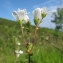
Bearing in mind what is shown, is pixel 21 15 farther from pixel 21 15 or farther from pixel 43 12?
pixel 43 12

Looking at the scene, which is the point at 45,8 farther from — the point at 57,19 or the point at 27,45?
the point at 57,19

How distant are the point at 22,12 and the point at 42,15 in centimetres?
11

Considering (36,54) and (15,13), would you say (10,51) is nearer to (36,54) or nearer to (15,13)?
(36,54)

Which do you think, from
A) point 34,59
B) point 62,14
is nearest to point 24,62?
point 34,59

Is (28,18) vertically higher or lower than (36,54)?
higher

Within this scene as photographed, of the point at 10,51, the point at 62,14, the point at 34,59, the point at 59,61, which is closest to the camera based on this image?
the point at 59,61

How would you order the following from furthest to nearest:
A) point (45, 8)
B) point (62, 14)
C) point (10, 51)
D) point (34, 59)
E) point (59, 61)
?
point (62, 14), point (10, 51), point (34, 59), point (59, 61), point (45, 8)

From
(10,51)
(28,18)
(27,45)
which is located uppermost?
(28,18)

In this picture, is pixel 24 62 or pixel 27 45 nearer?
pixel 27 45

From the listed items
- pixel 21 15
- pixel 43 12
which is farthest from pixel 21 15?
pixel 43 12

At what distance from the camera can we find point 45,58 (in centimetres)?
624

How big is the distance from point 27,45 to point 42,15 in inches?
7.2

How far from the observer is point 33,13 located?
4.85 feet

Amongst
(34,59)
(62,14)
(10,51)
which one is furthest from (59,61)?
(62,14)
